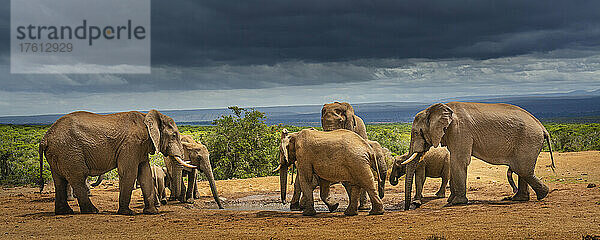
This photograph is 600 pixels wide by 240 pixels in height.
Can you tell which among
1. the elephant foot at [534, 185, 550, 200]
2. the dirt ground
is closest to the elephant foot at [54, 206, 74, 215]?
the dirt ground

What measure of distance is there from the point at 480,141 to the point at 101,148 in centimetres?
1064

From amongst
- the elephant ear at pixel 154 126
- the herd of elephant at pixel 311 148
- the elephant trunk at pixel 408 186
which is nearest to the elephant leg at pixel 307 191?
the herd of elephant at pixel 311 148

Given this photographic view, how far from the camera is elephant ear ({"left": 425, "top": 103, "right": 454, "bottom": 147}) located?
49.4 feet

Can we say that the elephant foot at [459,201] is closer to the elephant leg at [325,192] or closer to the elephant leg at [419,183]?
the elephant leg at [419,183]

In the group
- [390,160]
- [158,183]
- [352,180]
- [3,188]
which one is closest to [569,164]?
[390,160]

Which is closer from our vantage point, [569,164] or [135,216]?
[135,216]

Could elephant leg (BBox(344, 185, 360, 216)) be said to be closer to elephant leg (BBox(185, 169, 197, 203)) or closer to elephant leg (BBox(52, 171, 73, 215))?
elephant leg (BBox(185, 169, 197, 203))

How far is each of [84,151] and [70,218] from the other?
1.83 m

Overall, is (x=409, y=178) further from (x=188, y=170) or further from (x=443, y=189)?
(x=188, y=170)

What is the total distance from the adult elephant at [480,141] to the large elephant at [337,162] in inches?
74.7

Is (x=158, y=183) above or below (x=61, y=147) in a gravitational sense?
below

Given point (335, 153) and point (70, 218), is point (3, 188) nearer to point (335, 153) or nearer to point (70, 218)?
point (70, 218)

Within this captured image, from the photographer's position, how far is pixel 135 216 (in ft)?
48.9

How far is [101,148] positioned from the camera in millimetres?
15039
